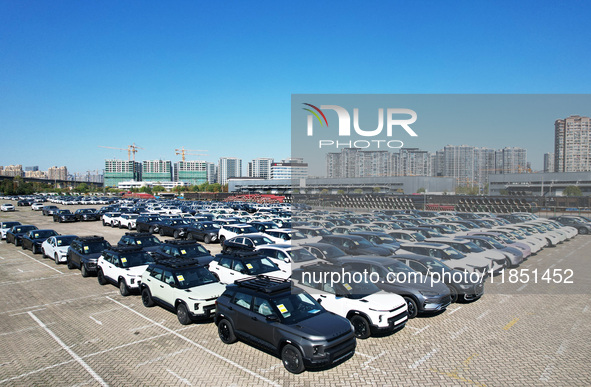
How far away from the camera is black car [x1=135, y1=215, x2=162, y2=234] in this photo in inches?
1034

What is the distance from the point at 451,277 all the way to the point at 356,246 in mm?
5233

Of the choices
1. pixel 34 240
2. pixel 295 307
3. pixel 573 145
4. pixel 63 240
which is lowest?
pixel 34 240

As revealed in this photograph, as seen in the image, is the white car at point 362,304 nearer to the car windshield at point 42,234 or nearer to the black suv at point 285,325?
the black suv at point 285,325

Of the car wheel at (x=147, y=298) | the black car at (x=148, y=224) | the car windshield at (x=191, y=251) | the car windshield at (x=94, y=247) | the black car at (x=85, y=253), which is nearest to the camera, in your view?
the car wheel at (x=147, y=298)

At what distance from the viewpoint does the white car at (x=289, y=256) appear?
13170mm

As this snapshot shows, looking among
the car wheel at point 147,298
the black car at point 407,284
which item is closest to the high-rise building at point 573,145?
the black car at point 407,284

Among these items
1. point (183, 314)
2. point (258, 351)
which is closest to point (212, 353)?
point (258, 351)

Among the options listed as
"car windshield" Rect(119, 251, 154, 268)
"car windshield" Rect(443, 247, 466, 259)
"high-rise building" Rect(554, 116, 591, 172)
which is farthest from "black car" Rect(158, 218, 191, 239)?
"high-rise building" Rect(554, 116, 591, 172)

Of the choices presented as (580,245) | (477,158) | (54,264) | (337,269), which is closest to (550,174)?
(477,158)

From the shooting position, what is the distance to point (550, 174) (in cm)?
6662

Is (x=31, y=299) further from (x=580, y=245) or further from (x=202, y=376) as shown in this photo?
(x=580, y=245)

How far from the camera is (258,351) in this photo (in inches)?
313

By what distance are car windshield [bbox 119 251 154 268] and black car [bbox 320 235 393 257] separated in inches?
320

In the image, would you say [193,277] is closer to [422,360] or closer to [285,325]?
[285,325]
